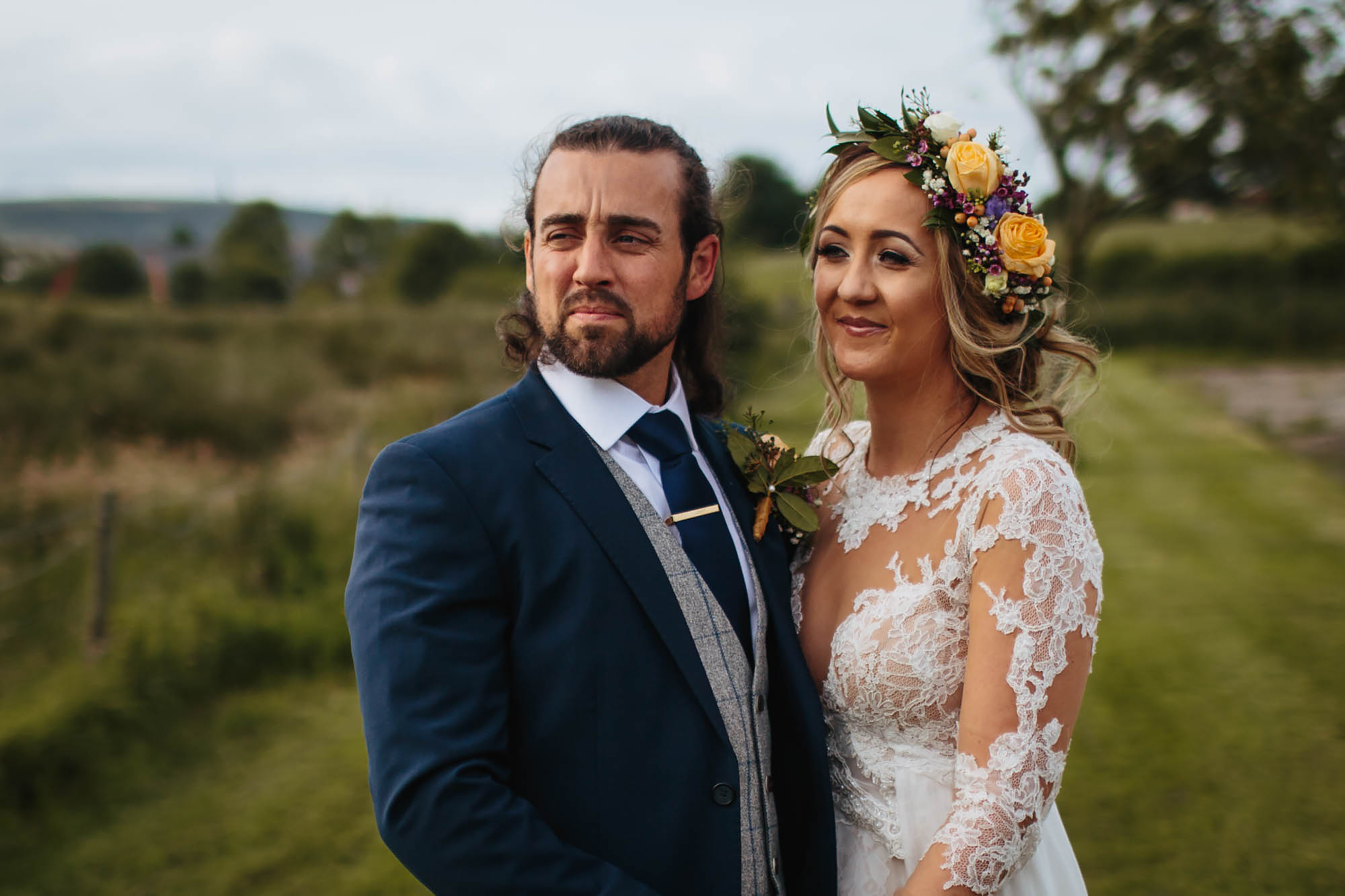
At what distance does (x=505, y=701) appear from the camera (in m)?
1.85

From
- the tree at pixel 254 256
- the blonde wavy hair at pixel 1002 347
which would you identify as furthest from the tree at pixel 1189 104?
the tree at pixel 254 256

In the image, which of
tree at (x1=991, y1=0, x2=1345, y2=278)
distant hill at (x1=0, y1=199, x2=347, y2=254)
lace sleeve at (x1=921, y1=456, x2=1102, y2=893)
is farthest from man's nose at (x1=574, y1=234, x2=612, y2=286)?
distant hill at (x1=0, y1=199, x2=347, y2=254)

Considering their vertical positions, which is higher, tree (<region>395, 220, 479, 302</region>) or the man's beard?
tree (<region>395, 220, 479, 302</region>)

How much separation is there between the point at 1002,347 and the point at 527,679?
1499mm

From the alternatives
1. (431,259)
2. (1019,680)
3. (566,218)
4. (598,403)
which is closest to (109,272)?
(431,259)

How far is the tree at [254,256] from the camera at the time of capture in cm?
2123

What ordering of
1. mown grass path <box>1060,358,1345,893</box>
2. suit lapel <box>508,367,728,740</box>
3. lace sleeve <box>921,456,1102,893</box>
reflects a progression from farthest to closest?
mown grass path <box>1060,358,1345,893</box>, lace sleeve <box>921,456,1102,893</box>, suit lapel <box>508,367,728,740</box>

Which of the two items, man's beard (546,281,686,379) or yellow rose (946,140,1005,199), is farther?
yellow rose (946,140,1005,199)

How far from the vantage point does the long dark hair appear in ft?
7.43

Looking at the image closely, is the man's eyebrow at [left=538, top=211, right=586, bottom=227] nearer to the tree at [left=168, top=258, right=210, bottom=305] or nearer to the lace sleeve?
the lace sleeve

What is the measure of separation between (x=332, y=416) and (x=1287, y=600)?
493 inches

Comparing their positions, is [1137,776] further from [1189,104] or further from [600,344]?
[1189,104]

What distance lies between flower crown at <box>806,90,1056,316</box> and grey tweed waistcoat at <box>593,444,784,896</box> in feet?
3.46

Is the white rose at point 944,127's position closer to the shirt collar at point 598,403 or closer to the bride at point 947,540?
the bride at point 947,540
